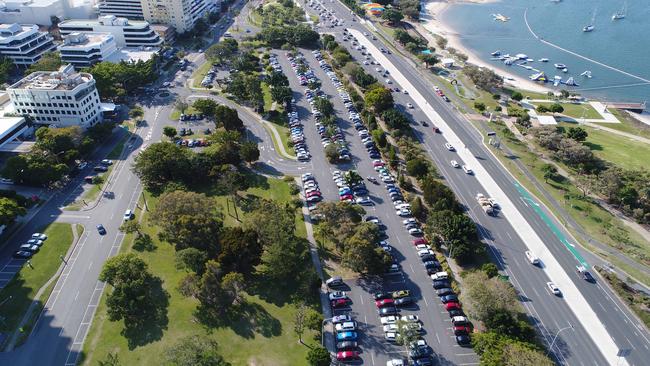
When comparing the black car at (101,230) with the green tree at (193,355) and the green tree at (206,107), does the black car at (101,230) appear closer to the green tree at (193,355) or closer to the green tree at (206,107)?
the green tree at (193,355)

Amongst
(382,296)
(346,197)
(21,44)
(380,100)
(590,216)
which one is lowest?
(382,296)

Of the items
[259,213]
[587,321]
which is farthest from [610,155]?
[259,213]

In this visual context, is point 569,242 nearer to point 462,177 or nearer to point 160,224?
point 462,177

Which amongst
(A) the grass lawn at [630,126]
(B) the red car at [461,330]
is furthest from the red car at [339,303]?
(A) the grass lawn at [630,126]

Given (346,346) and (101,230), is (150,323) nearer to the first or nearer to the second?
(101,230)

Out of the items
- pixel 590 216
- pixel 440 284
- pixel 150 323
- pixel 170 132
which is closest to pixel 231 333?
pixel 150 323

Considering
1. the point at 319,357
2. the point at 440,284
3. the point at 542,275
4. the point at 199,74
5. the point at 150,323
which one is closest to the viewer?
the point at 319,357

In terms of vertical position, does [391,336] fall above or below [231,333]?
above
